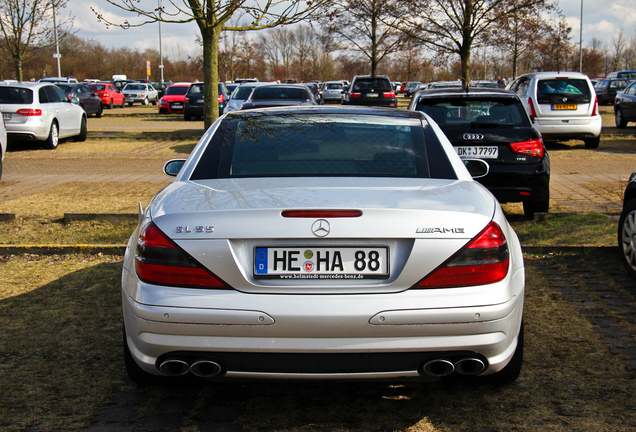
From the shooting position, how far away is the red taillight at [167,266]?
9.82 feet

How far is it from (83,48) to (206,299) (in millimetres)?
106341

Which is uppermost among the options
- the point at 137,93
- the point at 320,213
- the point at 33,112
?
the point at 137,93

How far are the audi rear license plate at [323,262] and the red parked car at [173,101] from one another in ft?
109

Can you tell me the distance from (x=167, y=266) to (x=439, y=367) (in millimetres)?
1230

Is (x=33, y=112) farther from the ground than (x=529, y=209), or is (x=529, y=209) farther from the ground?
(x=33, y=112)

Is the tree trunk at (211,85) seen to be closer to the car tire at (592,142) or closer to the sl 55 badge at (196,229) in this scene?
the car tire at (592,142)

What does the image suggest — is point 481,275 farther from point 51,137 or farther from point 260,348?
point 51,137

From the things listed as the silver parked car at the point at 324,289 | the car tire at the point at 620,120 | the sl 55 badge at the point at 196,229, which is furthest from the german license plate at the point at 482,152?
the car tire at the point at 620,120

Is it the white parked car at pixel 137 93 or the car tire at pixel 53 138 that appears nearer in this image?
the car tire at pixel 53 138

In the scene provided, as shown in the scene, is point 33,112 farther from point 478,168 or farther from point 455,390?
point 455,390

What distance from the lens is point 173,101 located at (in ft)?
118

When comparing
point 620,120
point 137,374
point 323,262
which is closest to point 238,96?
point 620,120

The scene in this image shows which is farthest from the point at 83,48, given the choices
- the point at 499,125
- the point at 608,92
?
the point at 499,125

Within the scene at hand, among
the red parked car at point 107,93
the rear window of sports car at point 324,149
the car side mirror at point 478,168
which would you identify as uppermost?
the red parked car at point 107,93
